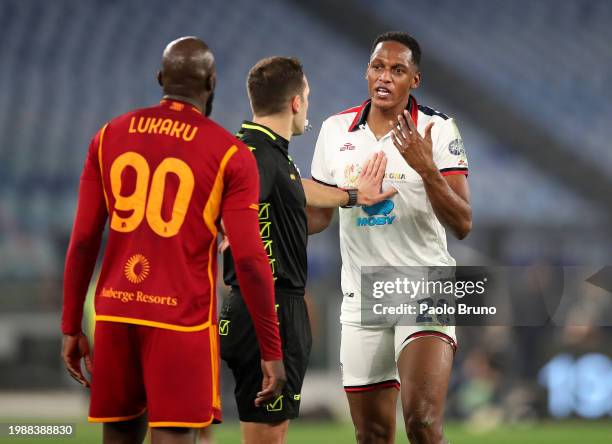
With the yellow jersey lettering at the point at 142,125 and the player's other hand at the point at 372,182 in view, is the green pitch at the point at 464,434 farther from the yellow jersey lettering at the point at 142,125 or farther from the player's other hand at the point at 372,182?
the yellow jersey lettering at the point at 142,125

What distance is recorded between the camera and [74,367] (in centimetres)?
351

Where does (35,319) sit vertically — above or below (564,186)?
below

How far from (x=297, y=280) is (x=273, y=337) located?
0.76 meters

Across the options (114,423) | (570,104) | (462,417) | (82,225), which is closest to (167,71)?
(82,225)

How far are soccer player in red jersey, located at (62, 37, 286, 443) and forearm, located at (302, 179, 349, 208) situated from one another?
1345 mm

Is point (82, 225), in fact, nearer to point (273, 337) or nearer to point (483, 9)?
point (273, 337)

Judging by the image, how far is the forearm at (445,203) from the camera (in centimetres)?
448

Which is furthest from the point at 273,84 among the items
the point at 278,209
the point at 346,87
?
the point at 346,87

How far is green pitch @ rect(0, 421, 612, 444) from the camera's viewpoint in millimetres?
8109

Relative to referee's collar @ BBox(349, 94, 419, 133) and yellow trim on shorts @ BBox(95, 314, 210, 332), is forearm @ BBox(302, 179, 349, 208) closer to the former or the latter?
referee's collar @ BBox(349, 94, 419, 133)

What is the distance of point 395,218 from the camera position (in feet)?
15.7

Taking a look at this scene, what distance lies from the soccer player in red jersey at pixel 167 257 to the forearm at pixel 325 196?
1345mm

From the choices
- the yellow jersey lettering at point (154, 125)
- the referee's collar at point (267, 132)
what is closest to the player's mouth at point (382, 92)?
the referee's collar at point (267, 132)

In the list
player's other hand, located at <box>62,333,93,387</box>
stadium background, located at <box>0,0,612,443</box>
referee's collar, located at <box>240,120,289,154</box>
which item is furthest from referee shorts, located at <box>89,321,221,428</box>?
stadium background, located at <box>0,0,612,443</box>
